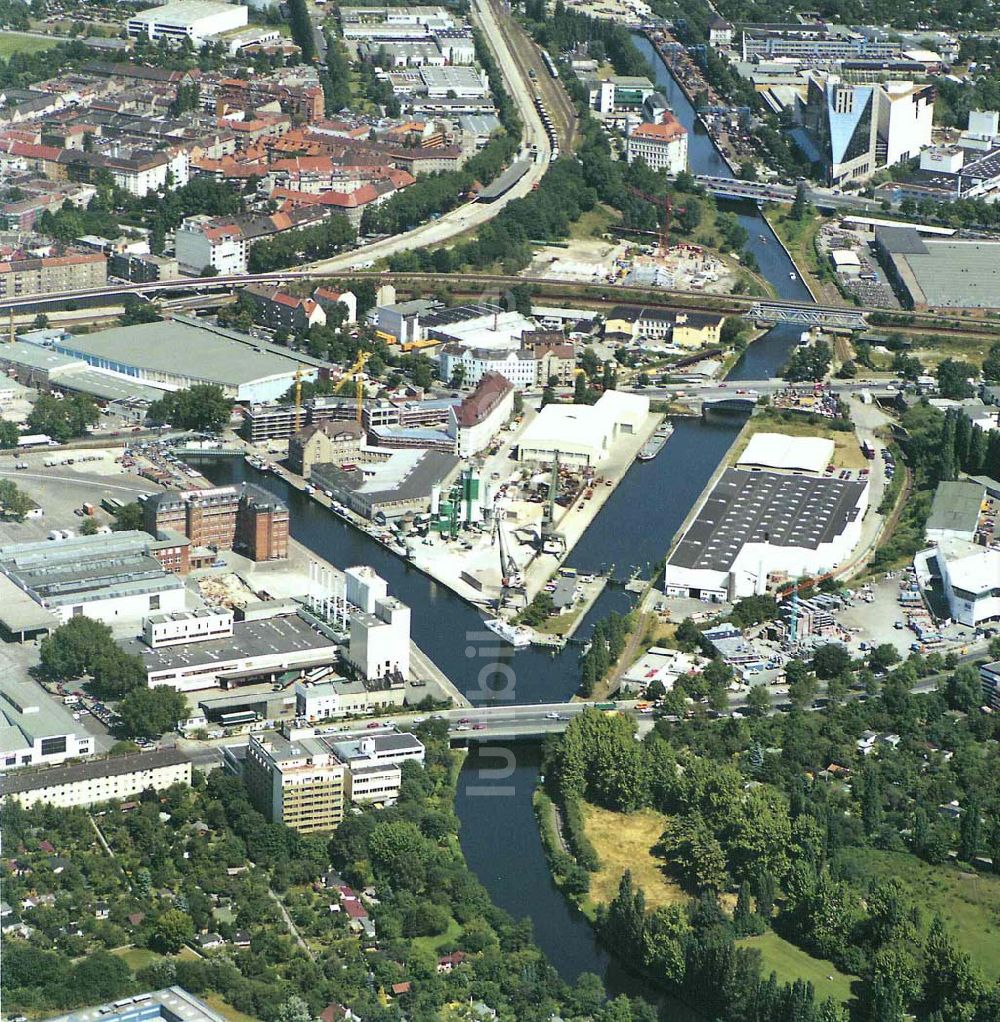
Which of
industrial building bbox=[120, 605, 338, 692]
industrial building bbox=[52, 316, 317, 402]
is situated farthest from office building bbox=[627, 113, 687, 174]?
industrial building bbox=[120, 605, 338, 692]

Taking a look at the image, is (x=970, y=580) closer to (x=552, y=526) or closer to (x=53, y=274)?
(x=552, y=526)

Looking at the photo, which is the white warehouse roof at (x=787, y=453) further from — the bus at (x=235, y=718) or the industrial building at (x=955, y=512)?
the bus at (x=235, y=718)

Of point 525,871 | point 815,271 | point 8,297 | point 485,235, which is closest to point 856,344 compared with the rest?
point 815,271

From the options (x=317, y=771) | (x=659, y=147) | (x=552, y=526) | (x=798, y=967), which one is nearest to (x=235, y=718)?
(x=317, y=771)

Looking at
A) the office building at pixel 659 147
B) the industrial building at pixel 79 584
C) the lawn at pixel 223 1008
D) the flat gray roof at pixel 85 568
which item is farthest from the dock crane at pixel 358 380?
the lawn at pixel 223 1008

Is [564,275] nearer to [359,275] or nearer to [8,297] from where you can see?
[359,275]
